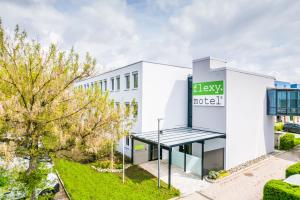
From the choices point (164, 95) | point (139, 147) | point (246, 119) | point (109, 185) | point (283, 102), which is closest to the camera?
point (109, 185)

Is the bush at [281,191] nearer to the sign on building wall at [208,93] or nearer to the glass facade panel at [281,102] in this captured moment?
the sign on building wall at [208,93]

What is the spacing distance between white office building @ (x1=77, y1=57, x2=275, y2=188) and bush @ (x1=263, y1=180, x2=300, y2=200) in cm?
469

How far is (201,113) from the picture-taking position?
1720 centimetres

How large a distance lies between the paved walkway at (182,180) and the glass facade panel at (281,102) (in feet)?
39.4

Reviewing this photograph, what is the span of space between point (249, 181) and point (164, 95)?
9.82 metres

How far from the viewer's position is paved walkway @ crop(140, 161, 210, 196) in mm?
12234

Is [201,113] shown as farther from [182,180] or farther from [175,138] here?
[182,180]

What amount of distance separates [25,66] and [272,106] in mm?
21873

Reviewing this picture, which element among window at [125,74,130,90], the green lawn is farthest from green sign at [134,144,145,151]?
window at [125,74,130,90]

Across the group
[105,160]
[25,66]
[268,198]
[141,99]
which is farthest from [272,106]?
[25,66]

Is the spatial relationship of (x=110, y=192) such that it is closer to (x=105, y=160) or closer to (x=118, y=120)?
(x=105, y=160)

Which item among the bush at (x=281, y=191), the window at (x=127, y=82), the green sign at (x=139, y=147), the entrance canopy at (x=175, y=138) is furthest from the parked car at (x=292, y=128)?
the window at (x=127, y=82)

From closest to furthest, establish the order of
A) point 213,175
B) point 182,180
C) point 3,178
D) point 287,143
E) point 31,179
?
point 31,179, point 3,178, point 182,180, point 213,175, point 287,143

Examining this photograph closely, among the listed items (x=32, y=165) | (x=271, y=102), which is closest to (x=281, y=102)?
(x=271, y=102)
